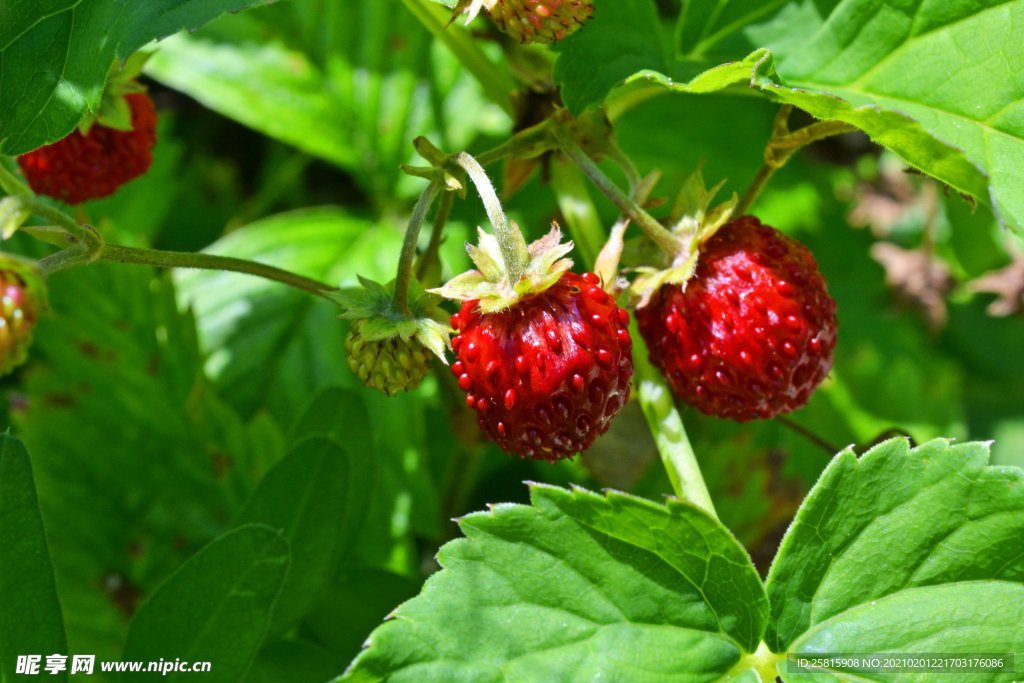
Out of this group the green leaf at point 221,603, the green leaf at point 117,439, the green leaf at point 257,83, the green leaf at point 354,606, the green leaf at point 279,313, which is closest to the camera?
the green leaf at point 221,603

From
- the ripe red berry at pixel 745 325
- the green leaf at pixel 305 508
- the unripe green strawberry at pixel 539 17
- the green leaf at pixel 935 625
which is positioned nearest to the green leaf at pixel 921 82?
the unripe green strawberry at pixel 539 17

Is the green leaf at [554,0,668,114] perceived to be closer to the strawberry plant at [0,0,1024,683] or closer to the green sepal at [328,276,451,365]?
the strawberry plant at [0,0,1024,683]

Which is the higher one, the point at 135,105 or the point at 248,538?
Answer: the point at 135,105

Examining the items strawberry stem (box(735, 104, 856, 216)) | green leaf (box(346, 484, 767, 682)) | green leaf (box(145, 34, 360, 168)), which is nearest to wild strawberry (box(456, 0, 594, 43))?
strawberry stem (box(735, 104, 856, 216))

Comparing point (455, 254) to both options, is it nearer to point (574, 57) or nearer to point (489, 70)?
point (489, 70)

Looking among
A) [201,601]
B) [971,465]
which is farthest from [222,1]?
[971,465]

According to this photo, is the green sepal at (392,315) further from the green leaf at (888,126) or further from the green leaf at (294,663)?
the green leaf at (294,663)

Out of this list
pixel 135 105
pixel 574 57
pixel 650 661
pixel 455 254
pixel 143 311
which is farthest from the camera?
pixel 455 254
